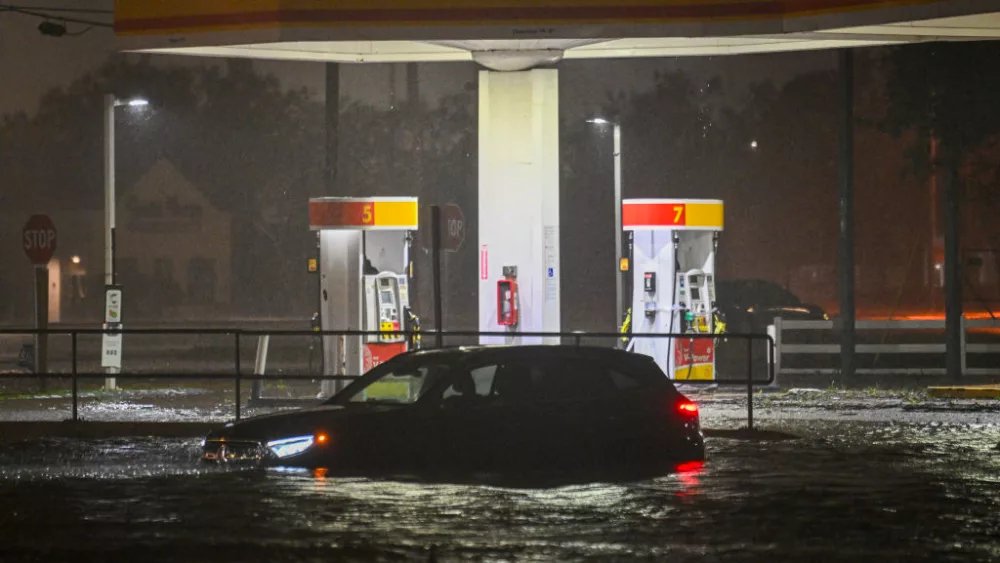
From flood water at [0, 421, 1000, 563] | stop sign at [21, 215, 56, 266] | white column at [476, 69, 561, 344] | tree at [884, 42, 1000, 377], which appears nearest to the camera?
flood water at [0, 421, 1000, 563]

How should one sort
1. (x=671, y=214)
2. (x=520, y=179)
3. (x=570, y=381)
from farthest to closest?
(x=671, y=214)
(x=520, y=179)
(x=570, y=381)

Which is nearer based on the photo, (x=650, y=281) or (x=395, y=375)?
(x=395, y=375)

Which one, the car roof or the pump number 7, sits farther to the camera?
the pump number 7

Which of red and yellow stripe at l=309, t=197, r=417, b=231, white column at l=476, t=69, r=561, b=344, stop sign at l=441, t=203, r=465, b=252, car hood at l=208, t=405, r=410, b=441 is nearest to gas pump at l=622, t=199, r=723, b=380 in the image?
white column at l=476, t=69, r=561, b=344

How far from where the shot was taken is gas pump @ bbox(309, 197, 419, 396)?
23.0m

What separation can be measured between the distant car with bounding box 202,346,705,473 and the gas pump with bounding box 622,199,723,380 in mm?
11842

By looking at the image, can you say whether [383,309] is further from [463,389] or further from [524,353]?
[463,389]

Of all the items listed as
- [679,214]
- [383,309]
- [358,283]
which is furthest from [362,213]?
[679,214]

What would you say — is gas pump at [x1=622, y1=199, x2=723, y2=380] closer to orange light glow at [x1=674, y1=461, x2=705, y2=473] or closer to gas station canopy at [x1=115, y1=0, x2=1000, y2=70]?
gas station canopy at [x1=115, y1=0, x2=1000, y2=70]

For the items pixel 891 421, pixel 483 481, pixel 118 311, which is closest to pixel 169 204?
pixel 118 311

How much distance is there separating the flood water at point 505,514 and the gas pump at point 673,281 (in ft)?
33.9

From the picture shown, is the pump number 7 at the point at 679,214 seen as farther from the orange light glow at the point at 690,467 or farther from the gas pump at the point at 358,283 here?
the orange light glow at the point at 690,467

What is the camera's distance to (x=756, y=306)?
38.9 m

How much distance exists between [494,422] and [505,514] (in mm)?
1940
